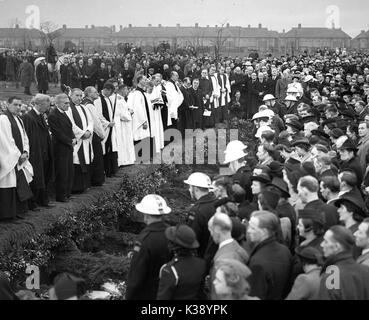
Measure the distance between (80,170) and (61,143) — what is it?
2.85 ft

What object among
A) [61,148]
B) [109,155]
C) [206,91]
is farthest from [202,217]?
[206,91]

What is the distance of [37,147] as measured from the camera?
970 centimetres

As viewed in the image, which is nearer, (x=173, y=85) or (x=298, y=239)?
(x=298, y=239)

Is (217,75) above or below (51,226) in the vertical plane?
above

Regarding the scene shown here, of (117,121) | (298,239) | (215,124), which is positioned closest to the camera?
(298,239)

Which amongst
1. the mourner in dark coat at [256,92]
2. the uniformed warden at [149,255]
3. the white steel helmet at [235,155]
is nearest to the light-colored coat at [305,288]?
the uniformed warden at [149,255]

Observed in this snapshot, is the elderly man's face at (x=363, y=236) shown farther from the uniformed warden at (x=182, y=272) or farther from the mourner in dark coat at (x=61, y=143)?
the mourner in dark coat at (x=61, y=143)

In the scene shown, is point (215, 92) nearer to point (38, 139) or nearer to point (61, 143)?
point (61, 143)

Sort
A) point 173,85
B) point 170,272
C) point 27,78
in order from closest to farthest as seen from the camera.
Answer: point 170,272
point 173,85
point 27,78
